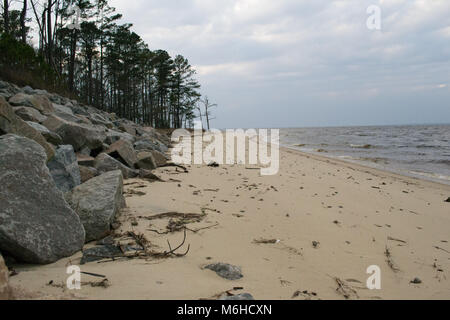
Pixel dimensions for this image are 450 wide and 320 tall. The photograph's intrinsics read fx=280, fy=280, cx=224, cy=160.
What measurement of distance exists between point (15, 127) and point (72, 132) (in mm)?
1611

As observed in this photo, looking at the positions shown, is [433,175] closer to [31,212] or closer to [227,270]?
[227,270]

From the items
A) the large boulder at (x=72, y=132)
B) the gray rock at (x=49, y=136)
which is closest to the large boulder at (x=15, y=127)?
the gray rock at (x=49, y=136)

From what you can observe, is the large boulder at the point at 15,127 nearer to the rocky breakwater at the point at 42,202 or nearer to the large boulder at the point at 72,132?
the rocky breakwater at the point at 42,202

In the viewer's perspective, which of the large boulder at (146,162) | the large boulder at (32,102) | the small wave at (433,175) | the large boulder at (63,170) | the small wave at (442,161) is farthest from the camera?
the small wave at (442,161)

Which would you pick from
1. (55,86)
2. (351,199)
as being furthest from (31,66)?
(351,199)

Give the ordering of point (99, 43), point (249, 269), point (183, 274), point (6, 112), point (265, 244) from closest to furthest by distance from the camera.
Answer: point (183, 274) < point (249, 269) < point (265, 244) < point (6, 112) < point (99, 43)

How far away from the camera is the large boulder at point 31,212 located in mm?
2176

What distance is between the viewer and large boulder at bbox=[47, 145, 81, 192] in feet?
11.9

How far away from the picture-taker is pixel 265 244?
318 centimetres

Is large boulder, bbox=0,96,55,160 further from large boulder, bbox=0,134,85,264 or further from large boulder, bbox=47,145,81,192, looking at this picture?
large boulder, bbox=0,134,85,264

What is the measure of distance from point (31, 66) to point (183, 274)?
17.7 metres

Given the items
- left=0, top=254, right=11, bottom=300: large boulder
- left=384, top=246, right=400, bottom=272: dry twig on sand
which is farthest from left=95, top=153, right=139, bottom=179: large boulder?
left=384, top=246, right=400, bottom=272: dry twig on sand

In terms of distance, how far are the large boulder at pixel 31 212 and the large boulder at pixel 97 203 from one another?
256mm
